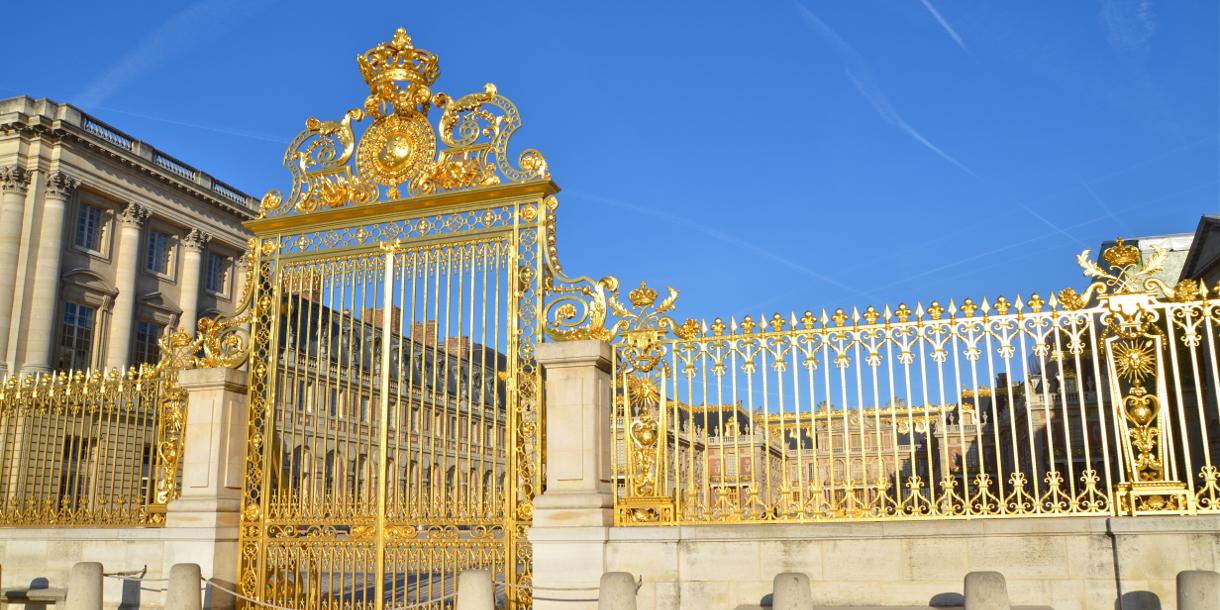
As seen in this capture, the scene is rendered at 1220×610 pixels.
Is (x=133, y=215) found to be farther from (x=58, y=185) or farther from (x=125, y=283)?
(x=58, y=185)

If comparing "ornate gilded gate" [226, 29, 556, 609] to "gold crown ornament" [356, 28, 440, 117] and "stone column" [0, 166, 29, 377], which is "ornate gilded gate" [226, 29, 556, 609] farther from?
"stone column" [0, 166, 29, 377]

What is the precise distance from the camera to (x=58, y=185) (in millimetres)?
30750

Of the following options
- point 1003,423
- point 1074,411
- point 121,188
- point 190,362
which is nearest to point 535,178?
point 190,362

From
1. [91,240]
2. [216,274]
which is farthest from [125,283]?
[216,274]

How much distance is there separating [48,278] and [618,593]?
27838 mm

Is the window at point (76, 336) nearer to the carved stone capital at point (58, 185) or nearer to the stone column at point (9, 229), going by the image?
the stone column at point (9, 229)

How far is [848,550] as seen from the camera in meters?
8.67

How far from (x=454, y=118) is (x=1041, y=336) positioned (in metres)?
6.40

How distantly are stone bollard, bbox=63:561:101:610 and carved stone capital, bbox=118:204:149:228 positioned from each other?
2610 cm

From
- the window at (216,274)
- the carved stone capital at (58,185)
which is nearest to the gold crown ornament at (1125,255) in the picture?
the carved stone capital at (58,185)

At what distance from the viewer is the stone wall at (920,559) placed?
799 centimetres

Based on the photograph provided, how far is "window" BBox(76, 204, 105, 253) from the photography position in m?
32.3

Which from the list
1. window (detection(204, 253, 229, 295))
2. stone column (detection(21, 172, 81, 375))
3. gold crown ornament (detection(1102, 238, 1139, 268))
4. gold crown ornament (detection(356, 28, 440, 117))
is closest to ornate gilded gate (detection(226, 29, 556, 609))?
gold crown ornament (detection(356, 28, 440, 117))

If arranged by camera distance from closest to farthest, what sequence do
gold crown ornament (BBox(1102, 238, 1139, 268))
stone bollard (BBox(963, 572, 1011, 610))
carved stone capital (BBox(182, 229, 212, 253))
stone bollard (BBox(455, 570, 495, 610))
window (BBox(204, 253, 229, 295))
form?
stone bollard (BBox(963, 572, 1011, 610)) < stone bollard (BBox(455, 570, 495, 610)) < gold crown ornament (BBox(1102, 238, 1139, 268)) < carved stone capital (BBox(182, 229, 212, 253)) < window (BBox(204, 253, 229, 295))
